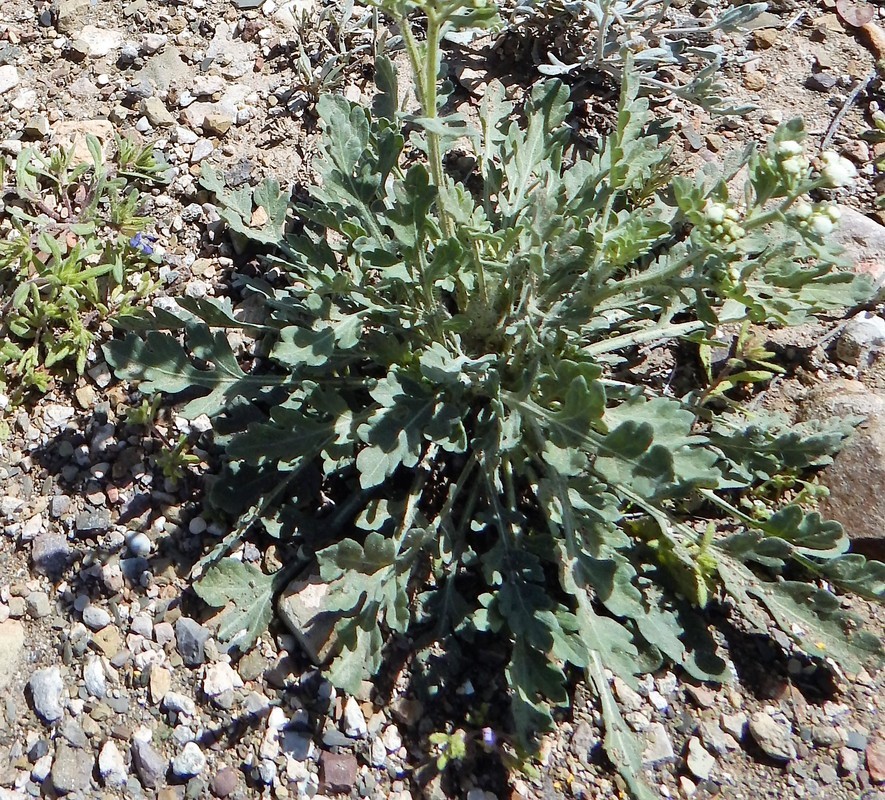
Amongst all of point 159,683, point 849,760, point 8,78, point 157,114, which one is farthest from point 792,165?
point 8,78

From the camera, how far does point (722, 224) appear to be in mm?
2264

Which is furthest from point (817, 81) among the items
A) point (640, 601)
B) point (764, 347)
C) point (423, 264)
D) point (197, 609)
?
point (197, 609)

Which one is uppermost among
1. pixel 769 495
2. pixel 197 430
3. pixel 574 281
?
pixel 574 281

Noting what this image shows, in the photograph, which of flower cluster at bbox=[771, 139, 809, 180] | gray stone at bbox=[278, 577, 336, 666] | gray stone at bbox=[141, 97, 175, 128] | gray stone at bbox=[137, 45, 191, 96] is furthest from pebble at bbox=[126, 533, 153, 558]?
flower cluster at bbox=[771, 139, 809, 180]

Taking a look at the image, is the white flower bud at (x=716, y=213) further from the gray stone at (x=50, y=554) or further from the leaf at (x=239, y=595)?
the gray stone at (x=50, y=554)

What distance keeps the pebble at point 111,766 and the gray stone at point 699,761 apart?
1.91 m

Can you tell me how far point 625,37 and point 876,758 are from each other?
3267 mm

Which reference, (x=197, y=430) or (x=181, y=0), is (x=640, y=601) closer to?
(x=197, y=430)

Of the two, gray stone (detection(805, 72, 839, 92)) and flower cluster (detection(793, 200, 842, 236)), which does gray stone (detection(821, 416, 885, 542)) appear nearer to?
flower cluster (detection(793, 200, 842, 236))

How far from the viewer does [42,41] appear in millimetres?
4297

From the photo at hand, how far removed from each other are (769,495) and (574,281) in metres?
1.16

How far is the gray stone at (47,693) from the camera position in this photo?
292 centimetres

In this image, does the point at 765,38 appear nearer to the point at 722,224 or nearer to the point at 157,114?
the point at 722,224

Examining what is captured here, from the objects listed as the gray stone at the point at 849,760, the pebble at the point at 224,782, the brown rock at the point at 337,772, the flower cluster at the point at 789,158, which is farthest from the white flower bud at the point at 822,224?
the pebble at the point at 224,782
